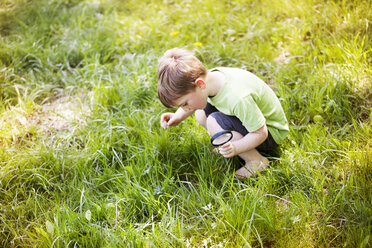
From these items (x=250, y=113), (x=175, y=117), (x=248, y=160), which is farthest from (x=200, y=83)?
(x=248, y=160)

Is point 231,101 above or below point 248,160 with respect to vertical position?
above

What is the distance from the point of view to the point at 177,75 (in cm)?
187

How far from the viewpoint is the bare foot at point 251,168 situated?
2090 millimetres

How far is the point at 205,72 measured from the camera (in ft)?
6.47

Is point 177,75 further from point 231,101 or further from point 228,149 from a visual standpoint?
point 228,149

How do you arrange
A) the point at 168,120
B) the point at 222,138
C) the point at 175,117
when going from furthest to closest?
the point at 168,120 → the point at 175,117 → the point at 222,138

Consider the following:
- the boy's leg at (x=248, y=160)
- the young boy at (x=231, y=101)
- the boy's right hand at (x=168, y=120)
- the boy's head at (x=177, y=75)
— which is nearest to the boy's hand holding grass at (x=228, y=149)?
the young boy at (x=231, y=101)

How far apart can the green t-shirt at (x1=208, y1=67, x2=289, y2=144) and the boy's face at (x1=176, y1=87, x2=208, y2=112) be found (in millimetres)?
100

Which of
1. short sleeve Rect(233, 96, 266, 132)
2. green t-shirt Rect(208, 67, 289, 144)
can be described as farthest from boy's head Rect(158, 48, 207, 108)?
short sleeve Rect(233, 96, 266, 132)

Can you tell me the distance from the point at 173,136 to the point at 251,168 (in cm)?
66

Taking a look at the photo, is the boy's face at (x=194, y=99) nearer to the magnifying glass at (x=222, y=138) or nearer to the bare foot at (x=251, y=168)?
the magnifying glass at (x=222, y=138)

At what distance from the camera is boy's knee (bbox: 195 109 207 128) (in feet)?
7.70

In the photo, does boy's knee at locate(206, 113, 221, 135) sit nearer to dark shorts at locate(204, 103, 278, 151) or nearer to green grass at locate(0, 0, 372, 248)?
dark shorts at locate(204, 103, 278, 151)

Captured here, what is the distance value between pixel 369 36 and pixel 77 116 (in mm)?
2569
